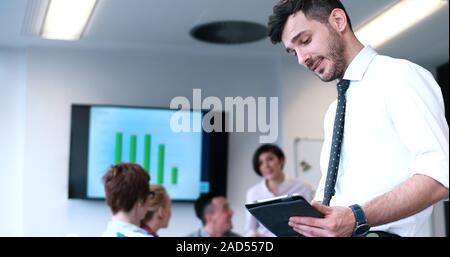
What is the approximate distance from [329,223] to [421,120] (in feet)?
0.47

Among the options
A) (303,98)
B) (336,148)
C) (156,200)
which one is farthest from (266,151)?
(336,148)

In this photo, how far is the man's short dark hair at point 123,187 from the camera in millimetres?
1596

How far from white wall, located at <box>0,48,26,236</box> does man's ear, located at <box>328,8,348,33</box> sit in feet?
1.22

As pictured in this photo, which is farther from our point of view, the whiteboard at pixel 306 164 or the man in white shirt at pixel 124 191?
the whiteboard at pixel 306 164

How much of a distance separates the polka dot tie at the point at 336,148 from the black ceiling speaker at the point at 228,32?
10.0 inches

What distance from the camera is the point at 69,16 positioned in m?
1.00

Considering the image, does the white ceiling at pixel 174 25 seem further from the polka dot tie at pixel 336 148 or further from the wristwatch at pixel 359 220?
the wristwatch at pixel 359 220

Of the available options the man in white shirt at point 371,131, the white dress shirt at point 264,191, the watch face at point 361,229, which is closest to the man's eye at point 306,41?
the man in white shirt at point 371,131

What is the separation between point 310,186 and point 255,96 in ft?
3.33

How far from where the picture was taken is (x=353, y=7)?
946mm

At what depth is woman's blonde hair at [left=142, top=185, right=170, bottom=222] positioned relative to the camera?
187 cm

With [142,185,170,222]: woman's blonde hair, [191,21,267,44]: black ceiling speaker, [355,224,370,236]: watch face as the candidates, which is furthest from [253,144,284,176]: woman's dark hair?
[355,224,370,236]: watch face

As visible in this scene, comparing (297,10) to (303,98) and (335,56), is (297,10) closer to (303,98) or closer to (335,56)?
(335,56)
